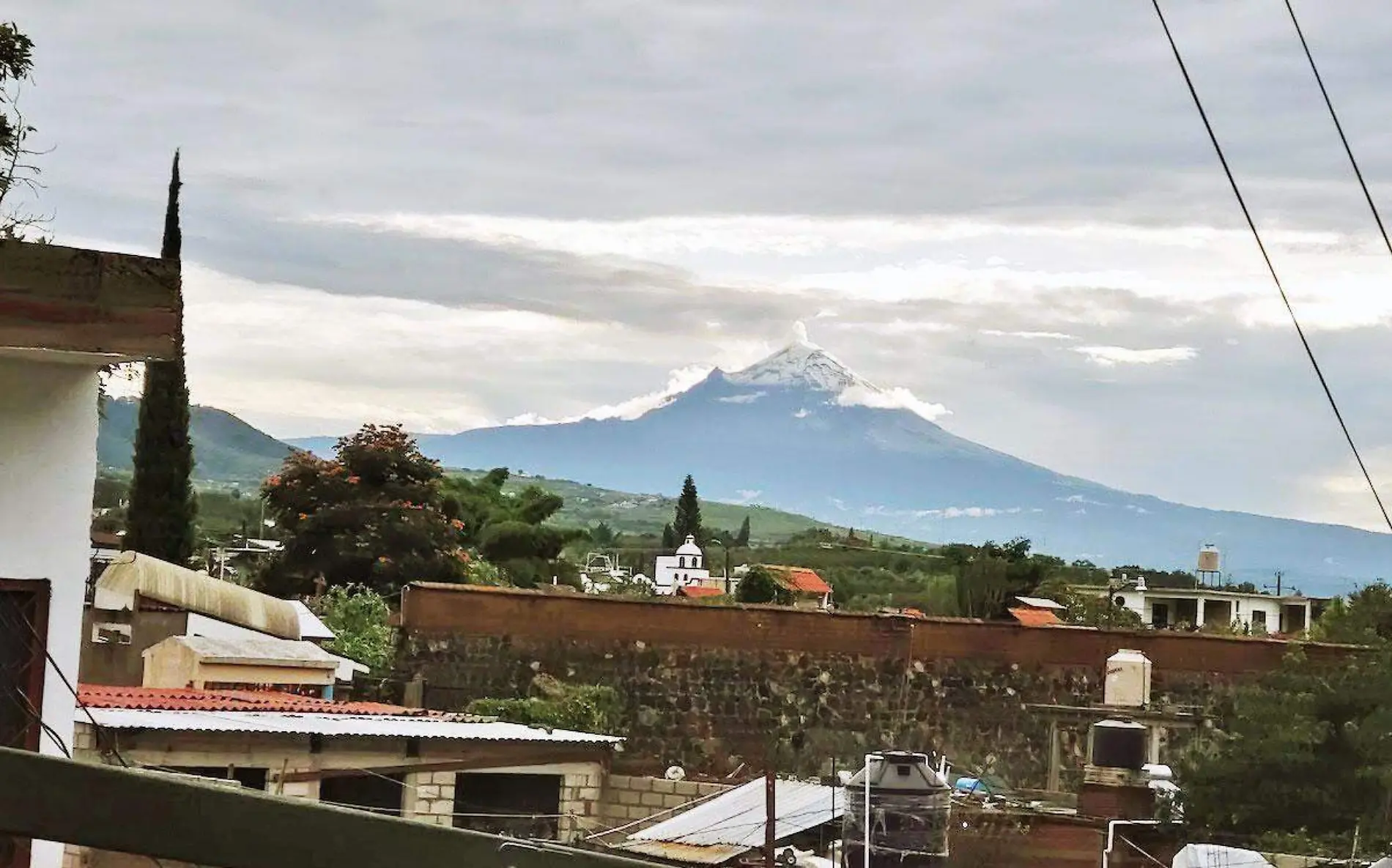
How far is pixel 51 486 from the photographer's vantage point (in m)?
4.50

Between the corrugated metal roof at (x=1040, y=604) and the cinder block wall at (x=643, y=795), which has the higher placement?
the corrugated metal roof at (x=1040, y=604)

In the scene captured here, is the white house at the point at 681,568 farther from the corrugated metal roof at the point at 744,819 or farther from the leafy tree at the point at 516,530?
the corrugated metal roof at the point at 744,819

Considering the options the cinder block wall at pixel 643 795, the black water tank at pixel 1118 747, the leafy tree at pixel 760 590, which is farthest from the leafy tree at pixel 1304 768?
the leafy tree at pixel 760 590

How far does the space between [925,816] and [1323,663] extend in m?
17.7

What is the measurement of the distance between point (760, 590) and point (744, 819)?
21.8 meters

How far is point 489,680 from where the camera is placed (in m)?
23.3

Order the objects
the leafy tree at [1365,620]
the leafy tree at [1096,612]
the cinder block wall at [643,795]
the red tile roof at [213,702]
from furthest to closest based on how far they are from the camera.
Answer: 1. the leafy tree at [1096,612]
2. the leafy tree at [1365,620]
3. the cinder block wall at [643,795]
4. the red tile roof at [213,702]

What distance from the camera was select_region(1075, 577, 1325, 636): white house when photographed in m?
57.7

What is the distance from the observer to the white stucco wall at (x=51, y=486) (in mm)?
4383

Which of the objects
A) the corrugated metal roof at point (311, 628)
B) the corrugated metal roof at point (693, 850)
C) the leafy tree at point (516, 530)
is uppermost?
the leafy tree at point (516, 530)

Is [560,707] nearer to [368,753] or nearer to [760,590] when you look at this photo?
[368,753]

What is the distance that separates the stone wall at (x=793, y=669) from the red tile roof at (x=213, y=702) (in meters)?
6.11

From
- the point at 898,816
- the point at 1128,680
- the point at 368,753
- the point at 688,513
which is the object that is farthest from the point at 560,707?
the point at 688,513

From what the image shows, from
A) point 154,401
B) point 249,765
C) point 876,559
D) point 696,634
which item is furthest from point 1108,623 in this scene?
point 876,559
